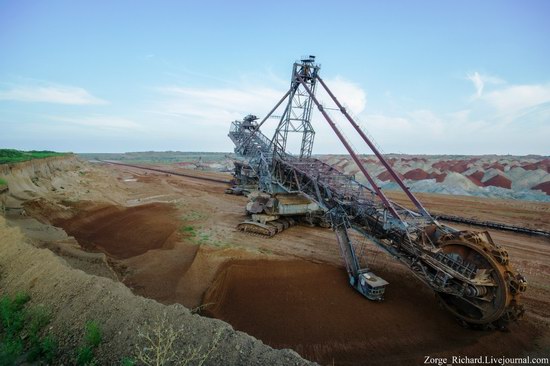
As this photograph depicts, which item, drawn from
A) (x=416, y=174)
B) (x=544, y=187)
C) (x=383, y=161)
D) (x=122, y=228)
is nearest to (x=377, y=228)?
(x=383, y=161)

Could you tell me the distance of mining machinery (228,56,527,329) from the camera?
862cm

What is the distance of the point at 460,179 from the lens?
131ft

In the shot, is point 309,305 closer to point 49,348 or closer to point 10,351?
point 49,348

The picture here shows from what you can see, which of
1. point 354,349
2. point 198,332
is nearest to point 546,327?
point 354,349

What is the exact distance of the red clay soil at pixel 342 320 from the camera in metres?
8.32

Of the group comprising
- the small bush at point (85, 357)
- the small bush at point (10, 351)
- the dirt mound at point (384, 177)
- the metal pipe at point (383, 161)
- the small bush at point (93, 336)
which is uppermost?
the metal pipe at point (383, 161)

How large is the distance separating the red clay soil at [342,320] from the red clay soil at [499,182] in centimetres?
3779

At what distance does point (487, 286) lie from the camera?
8586 mm

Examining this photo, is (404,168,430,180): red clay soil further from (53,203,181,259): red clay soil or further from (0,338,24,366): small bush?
(0,338,24,366): small bush

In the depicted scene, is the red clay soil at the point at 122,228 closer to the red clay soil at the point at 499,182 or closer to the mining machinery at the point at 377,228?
the mining machinery at the point at 377,228

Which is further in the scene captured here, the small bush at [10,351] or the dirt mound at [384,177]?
the dirt mound at [384,177]

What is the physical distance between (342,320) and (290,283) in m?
3.00

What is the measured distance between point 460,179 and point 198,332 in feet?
144

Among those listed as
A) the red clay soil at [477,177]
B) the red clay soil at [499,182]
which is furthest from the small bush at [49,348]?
the red clay soil at [477,177]
